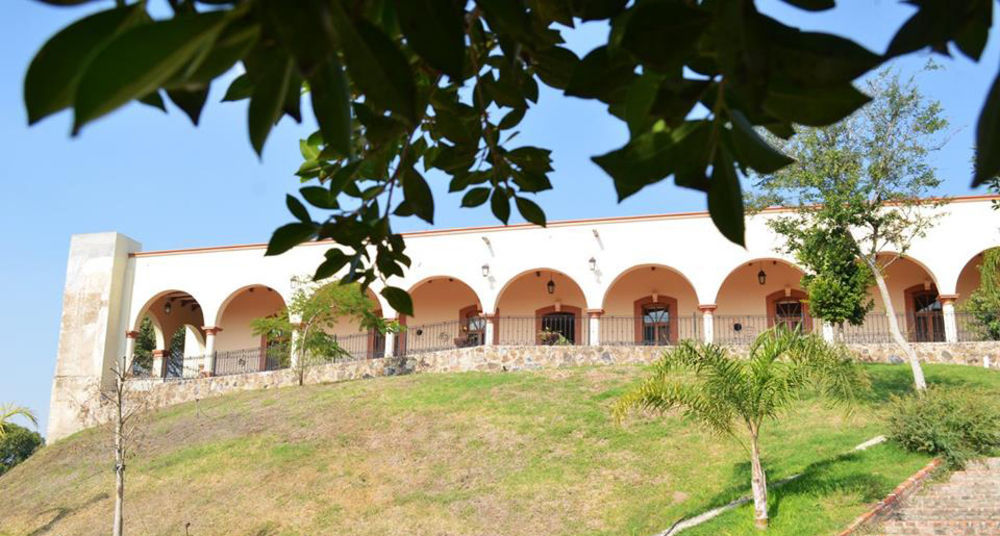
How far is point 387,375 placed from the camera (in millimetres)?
20812

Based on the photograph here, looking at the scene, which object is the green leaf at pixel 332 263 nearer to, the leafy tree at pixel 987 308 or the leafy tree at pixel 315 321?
the leafy tree at pixel 987 308

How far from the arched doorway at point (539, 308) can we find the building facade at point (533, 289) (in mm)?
42

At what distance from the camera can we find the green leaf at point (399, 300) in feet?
4.66

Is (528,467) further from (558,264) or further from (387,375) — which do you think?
(558,264)

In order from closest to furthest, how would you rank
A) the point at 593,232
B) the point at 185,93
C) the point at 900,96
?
the point at 185,93
the point at 900,96
the point at 593,232

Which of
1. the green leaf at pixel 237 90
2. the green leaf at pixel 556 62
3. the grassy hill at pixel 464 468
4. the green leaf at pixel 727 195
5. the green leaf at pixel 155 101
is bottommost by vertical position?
the grassy hill at pixel 464 468

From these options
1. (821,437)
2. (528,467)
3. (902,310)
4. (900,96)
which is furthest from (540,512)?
(902,310)

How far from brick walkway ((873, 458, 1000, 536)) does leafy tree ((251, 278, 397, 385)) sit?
44.4 feet

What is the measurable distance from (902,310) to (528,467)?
1401 cm

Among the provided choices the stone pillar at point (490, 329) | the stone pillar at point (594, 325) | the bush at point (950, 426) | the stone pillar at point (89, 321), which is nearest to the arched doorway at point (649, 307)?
the stone pillar at point (594, 325)

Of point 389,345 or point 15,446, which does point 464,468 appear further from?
point 15,446

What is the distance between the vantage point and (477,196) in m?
1.72

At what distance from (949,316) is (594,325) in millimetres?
8539

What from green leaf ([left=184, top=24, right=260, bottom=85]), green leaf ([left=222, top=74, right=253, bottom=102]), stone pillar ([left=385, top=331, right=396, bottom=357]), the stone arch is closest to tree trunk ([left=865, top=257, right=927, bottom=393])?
stone pillar ([left=385, top=331, right=396, bottom=357])
